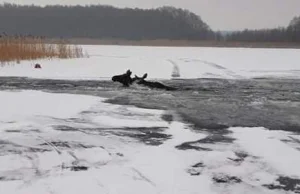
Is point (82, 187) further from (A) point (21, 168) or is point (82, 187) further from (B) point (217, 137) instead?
(B) point (217, 137)

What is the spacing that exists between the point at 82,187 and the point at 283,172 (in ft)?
6.86

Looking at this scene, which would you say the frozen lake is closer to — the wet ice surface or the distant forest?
the wet ice surface

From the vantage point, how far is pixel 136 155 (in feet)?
17.9

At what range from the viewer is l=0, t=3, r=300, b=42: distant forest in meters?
130

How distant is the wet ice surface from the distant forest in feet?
396

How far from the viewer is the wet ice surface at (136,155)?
437 cm

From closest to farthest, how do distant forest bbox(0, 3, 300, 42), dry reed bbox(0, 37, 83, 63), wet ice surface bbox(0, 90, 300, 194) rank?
wet ice surface bbox(0, 90, 300, 194), dry reed bbox(0, 37, 83, 63), distant forest bbox(0, 3, 300, 42)

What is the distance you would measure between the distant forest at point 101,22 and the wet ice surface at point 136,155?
120790 mm

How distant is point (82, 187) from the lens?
14.0ft

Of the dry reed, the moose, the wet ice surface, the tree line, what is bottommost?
the wet ice surface

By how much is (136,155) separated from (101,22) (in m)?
133

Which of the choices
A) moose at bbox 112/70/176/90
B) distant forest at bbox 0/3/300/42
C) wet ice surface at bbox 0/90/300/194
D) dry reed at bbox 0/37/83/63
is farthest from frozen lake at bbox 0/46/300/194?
distant forest at bbox 0/3/300/42

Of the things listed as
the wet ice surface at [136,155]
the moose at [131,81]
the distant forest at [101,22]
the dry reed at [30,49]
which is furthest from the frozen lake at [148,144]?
the distant forest at [101,22]

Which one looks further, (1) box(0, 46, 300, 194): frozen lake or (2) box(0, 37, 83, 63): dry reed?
(2) box(0, 37, 83, 63): dry reed
